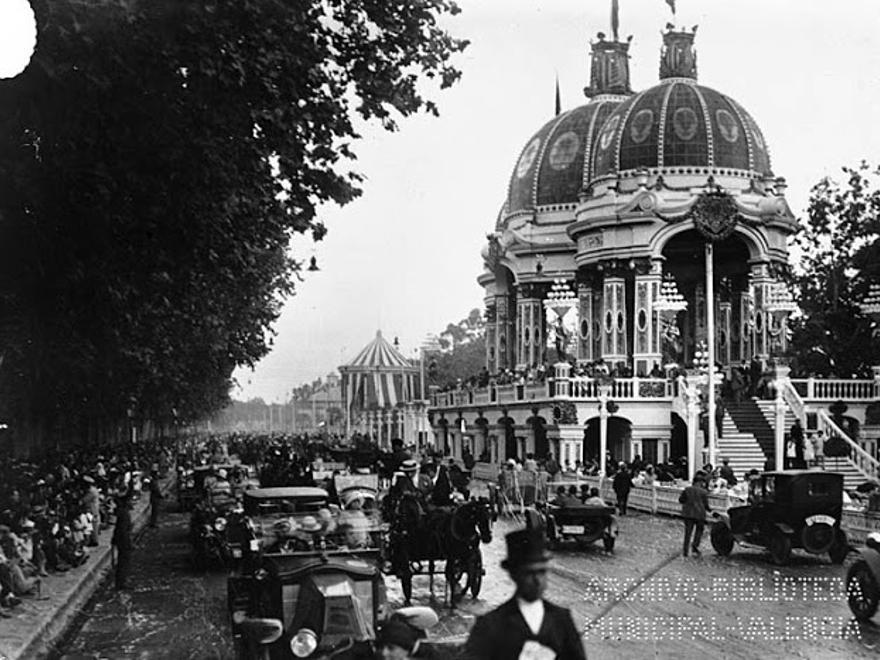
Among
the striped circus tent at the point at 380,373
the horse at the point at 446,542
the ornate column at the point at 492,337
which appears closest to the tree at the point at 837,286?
the ornate column at the point at 492,337

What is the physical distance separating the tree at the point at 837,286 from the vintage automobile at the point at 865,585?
3867 centimetres

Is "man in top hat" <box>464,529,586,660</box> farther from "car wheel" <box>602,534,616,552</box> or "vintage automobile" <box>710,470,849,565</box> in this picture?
"car wheel" <box>602,534,616,552</box>

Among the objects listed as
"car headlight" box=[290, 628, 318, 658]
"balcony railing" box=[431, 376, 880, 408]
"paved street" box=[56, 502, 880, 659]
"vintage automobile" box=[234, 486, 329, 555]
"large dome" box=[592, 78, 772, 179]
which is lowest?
"paved street" box=[56, 502, 880, 659]

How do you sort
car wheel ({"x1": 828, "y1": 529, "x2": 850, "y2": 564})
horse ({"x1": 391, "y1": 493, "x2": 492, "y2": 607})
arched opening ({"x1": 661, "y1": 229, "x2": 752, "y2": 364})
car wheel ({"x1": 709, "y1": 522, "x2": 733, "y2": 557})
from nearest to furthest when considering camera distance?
horse ({"x1": 391, "y1": 493, "x2": 492, "y2": 607})
car wheel ({"x1": 828, "y1": 529, "x2": 850, "y2": 564})
car wheel ({"x1": 709, "y1": 522, "x2": 733, "y2": 557})
arched opening ({"x1": 661, "y1": 229, "x2": 752, "y2": 364})

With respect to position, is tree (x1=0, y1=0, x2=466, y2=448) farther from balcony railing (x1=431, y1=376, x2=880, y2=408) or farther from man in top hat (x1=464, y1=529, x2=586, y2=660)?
balcony railing (x1=431, y1=376, x2=880, y2=408)

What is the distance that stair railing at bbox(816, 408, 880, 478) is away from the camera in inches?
1431

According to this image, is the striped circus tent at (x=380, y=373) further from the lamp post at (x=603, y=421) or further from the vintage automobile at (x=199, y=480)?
the vintage automobile at (x=199, y=480)

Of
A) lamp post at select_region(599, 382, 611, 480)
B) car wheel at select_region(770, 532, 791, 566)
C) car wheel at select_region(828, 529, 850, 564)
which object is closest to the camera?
car wheel at select_region(770, 532, 791, 566)

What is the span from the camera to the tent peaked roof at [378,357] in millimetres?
119125

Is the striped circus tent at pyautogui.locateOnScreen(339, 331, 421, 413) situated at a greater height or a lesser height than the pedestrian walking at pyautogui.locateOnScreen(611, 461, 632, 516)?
greater

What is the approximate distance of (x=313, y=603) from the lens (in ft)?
41.1

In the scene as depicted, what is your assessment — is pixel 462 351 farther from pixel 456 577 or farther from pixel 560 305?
pixel 456 577

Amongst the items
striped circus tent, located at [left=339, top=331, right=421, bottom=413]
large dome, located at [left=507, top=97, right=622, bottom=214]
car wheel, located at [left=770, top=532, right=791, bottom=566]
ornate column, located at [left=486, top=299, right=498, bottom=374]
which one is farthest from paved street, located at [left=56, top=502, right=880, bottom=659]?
striped circus tent, located at [left=339, top=331, right=421, bottom=413]

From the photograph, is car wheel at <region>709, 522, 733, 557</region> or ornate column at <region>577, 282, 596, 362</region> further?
ornate column at <region>577, 282, 596, 362</region>
